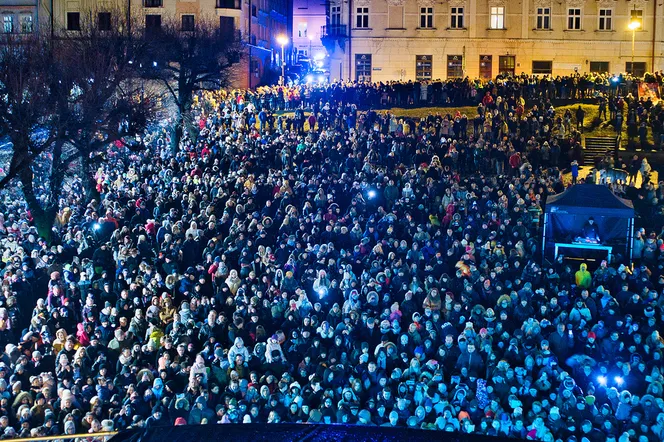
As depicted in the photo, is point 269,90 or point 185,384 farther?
point 269,90

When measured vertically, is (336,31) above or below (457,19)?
below

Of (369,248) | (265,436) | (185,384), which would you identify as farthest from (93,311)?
(265,436)

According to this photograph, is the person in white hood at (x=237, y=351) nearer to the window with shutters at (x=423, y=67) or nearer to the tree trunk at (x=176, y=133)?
the tree trunk at (x=176, y=133)

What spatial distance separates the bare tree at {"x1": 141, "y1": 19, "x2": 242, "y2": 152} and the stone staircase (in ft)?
49.7

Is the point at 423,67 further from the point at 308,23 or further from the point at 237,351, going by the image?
the point at 237,351

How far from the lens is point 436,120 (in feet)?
103

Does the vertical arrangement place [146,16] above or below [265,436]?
above

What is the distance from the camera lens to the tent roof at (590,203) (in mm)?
19656

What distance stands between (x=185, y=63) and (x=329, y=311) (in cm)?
2429

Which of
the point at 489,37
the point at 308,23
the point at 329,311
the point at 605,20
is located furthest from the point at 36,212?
the point at 308,23

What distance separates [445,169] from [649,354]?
12.7m

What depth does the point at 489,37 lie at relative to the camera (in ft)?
175

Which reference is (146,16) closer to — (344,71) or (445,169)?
(344,71)

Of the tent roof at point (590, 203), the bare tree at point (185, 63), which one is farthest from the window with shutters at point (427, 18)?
the tent roof at point (590, 203)
